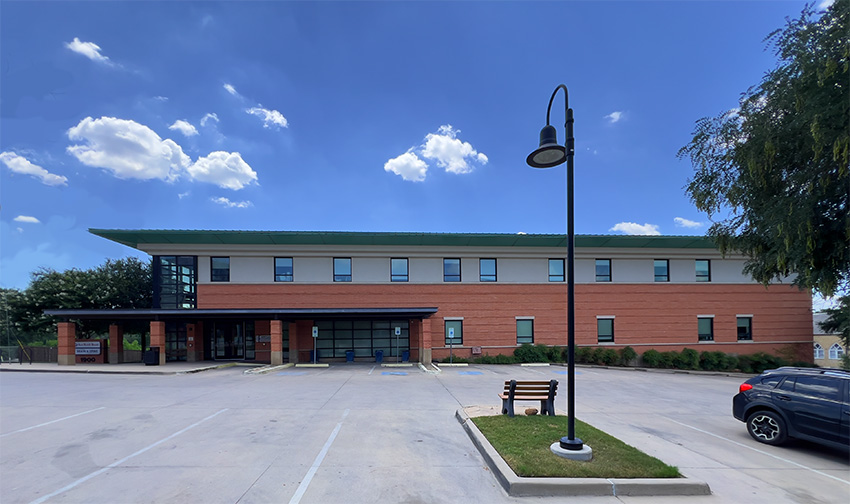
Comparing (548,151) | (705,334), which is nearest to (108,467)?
(548,151)

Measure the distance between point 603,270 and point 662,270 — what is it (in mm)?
4290

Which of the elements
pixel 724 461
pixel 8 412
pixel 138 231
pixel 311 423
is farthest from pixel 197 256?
pixel 724 461

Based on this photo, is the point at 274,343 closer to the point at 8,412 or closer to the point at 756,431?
the point at 8,412

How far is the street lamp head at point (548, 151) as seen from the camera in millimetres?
6281

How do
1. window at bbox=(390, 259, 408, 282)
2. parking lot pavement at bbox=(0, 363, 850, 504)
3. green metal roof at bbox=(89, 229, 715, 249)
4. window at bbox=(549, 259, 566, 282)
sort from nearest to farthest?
parking lot pavement at bbox=(0, 363, 850, 504), green metal roof at bbox=(89, 229, 715, 249), window at bbox=(390, 259, 408, 282), window at bbox=(549, 259, 566, 282)

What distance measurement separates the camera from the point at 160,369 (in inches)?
784

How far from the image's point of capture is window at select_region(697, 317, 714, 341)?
27.3m

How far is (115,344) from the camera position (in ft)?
83.1

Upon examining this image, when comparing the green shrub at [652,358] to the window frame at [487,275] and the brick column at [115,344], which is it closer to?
the window frame at [487,275]

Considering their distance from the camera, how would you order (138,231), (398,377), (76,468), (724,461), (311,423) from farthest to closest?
(138,231) < (398,377) < (311,423) < (724,461) < (76,468)

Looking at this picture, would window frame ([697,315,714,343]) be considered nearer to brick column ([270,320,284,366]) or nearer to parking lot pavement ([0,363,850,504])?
parking lot pavement ([0,363,850,504])

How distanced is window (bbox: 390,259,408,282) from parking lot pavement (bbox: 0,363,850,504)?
13.0 meters

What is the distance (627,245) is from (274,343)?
23847 mm

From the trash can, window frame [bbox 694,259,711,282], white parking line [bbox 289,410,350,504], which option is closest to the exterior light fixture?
white parking line [bbox 289,410,350,504]
